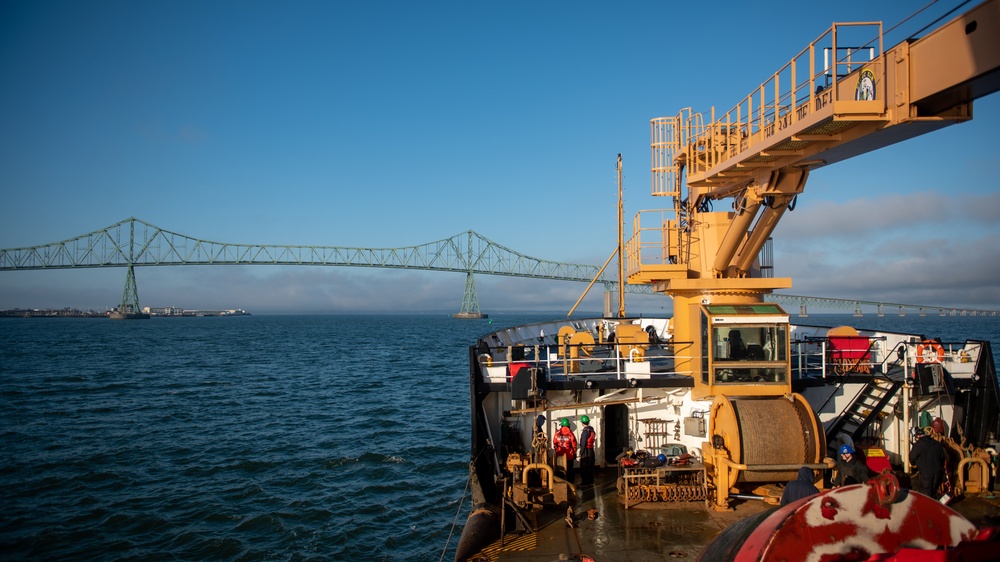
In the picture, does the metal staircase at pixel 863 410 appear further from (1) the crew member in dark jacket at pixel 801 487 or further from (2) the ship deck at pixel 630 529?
(1) the crew member in dark jacket at pixel 801 487

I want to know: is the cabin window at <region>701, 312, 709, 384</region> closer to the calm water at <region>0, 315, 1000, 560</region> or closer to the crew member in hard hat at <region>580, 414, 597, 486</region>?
the crew member in hard hat at <region>580, 414, 597, 486</region>

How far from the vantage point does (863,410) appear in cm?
1280

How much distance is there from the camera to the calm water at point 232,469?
1554 cm

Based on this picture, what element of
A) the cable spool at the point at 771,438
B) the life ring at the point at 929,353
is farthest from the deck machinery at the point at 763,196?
the life ring at the point at 929,353

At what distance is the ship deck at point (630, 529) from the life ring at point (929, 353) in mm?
3039

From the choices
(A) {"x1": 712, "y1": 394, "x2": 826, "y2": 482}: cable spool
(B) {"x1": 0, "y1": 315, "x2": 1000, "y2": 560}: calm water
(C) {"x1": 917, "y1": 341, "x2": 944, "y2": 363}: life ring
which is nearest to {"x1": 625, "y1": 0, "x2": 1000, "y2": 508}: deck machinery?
(A) {"x1": 712, "y1": 394, "x2": 826, "y2": 482}: cable spool

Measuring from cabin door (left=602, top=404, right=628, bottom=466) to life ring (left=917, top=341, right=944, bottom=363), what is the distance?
646 centimetres

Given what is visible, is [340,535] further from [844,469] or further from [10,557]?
[844,469]

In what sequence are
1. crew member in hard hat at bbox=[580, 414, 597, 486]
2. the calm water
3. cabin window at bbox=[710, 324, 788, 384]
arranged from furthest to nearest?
1. the calm water
2. crew member in hard hat at bbox=[580, 414, 597, 486]
3. cabin window at bbox=[710, 324, 788, 384]

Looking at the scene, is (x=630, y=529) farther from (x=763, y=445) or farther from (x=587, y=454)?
(x=587, y=454)

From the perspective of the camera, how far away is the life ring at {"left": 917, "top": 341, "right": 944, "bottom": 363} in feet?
44.0

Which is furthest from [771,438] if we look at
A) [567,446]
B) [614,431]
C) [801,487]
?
[614,431]

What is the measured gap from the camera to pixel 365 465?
2197 cm

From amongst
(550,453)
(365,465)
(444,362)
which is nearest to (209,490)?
(365,465)
